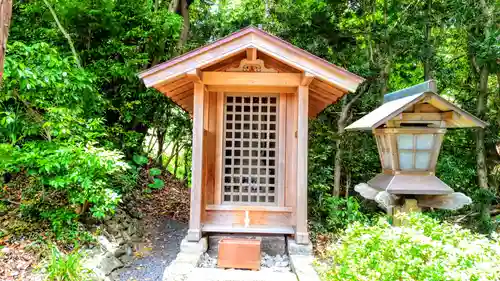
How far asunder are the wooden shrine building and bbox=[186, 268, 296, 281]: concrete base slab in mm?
713

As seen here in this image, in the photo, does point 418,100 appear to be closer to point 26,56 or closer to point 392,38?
point 26,56

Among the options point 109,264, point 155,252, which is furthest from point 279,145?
point 109,264

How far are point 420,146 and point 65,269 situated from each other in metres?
4.45

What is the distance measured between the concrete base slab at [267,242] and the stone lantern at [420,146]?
7.70 feet

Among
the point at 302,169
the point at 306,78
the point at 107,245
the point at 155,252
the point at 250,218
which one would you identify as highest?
the point at 306,78

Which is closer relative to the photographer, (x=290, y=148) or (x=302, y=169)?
(x=302, y=169)

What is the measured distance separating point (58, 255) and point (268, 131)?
3.64 meters

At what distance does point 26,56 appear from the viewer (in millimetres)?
4094

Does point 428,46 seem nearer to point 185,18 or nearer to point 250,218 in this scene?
point 250,218

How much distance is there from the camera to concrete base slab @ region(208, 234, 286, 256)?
5.09 metres

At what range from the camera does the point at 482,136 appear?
294 inches

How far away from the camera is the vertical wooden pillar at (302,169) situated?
15.4ft

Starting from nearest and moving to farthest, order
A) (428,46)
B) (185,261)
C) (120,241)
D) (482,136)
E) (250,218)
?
(185,261) < (250,218) < (120,241) < (482,136) < (428,46)

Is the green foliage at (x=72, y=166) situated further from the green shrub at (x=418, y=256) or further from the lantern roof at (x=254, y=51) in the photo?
the green shrub at (x=418, y=256)
